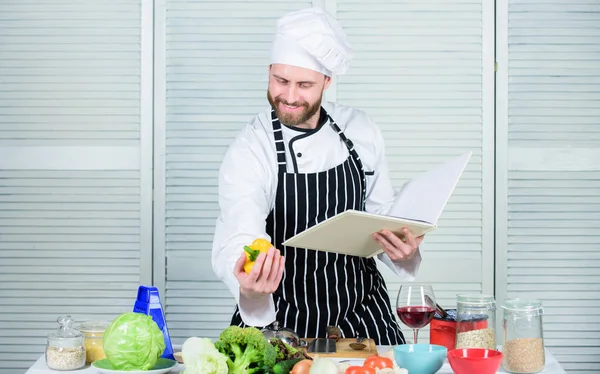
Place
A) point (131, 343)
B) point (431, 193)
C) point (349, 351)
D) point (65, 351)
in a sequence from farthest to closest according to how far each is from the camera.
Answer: point (431, 193), point (349, 351), point (65, 351), point (131, 343)

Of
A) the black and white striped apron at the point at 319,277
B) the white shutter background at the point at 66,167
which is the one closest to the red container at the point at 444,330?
the black and white striped apron at the point at 319,277

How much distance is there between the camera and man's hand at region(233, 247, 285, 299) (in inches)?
73.2

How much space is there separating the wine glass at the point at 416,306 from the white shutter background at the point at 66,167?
75.8 inches

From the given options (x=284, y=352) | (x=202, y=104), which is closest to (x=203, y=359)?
(x=284, y=352)

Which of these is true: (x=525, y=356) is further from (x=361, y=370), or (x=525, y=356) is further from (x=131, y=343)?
(x=131, y=343)

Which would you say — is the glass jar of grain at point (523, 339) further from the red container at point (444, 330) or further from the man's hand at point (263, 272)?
the man's hand at point (263, 272)

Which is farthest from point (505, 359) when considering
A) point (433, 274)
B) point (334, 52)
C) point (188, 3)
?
point (188, 3)

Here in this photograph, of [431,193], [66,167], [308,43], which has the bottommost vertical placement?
[431,193]

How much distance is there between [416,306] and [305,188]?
2.10 ft

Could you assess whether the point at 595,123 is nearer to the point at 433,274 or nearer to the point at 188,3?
the point at 433,274

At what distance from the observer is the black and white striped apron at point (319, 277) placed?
2297mm

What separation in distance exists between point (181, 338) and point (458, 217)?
1307mm

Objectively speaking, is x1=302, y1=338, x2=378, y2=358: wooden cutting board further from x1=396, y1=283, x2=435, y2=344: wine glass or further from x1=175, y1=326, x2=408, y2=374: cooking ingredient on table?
x1=175, y1=326, x2=408, y2=374: cooking ingredient on table

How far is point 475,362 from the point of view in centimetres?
164
